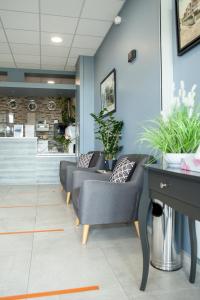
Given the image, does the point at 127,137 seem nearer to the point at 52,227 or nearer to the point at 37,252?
the point at 52,227

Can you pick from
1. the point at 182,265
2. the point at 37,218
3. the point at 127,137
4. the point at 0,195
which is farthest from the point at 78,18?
the point at 182,265

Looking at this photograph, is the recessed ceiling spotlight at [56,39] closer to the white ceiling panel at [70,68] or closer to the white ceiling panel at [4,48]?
the white ceiling panel at [4,48]

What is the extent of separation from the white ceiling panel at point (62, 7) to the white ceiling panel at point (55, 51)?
1391 mm

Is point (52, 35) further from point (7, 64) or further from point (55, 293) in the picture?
point (55, 293)

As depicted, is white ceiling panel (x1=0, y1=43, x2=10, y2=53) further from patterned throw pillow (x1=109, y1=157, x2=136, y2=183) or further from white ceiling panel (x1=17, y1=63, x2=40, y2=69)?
patterned throw pillow (x1=109, y1=157, x2=136, y2=183)

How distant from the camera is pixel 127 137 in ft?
11.8

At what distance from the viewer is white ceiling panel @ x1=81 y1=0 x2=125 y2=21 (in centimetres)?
363

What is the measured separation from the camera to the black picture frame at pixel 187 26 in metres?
1.97

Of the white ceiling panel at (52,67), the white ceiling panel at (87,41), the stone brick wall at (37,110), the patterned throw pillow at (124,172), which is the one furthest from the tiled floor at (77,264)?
the stone brick wall at (37,110)

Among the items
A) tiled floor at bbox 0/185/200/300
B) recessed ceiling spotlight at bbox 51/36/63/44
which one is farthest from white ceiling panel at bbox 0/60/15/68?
tiled floor at bbox 0/185/200/300

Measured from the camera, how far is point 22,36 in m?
4.71

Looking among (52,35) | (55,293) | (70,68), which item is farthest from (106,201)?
(70,68)

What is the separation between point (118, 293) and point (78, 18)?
396 centimetres

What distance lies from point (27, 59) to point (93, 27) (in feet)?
7.54
